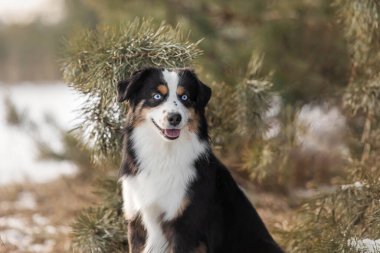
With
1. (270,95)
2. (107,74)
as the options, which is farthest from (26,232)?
(270,95)

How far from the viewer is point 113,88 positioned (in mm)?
4598

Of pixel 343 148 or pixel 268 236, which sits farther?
pixel 343 148

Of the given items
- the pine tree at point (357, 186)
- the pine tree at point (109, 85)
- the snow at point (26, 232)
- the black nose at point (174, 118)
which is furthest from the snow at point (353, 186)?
the snow at point (26, 232)

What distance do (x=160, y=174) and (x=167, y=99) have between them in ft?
1.63

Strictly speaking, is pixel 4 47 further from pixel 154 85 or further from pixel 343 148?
pixel 154 85

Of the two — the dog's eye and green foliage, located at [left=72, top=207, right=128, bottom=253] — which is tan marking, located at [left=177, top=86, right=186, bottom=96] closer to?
the dog's eye

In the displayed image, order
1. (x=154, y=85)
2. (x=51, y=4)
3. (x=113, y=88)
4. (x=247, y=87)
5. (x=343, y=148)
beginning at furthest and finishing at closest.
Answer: (x=51, y=4) < (x=343, y=148) < (x=247, y=87) < (x=113, y=88) < (x=154, y=85)

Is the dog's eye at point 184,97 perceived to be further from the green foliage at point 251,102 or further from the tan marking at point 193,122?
the green foliage at point 251,102

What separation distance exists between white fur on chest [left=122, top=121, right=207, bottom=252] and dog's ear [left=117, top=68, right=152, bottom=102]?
216 millimetres

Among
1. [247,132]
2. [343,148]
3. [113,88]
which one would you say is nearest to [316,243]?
[247,132]

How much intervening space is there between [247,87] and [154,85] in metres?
1.60

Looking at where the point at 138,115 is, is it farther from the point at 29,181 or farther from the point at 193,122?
the point at 29,181

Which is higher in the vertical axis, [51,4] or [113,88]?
[51,4]

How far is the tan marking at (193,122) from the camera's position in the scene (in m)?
3.92
